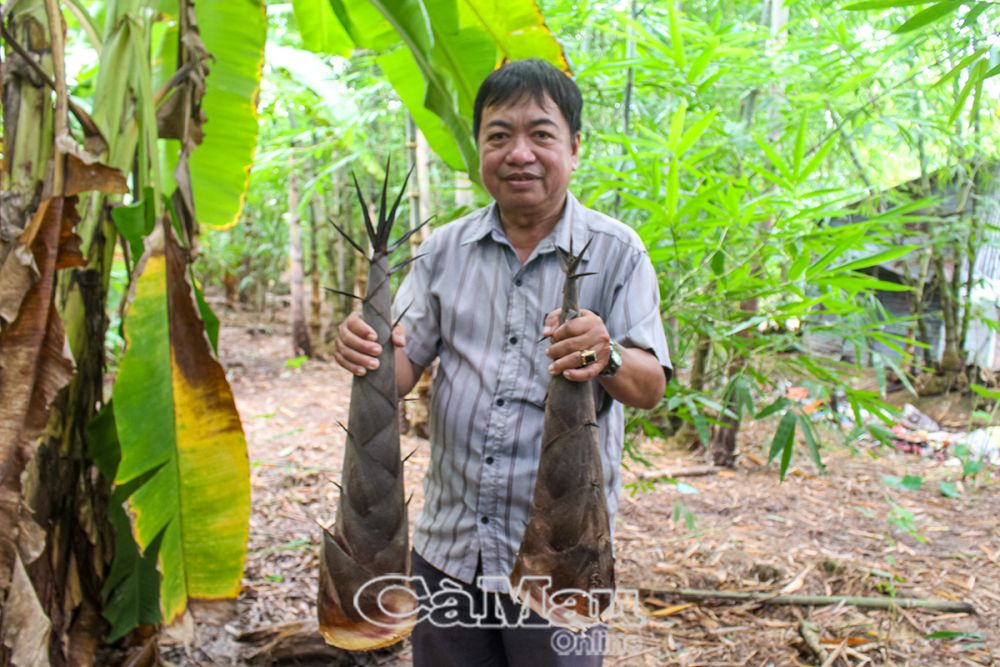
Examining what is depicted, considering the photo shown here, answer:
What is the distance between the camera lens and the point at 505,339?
1459 mm

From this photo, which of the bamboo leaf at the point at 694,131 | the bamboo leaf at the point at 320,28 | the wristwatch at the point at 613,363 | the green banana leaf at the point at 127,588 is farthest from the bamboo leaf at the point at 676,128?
the green banana leaf at the point at 127,588

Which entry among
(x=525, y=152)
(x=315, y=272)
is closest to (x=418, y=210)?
(x=525, y=152)

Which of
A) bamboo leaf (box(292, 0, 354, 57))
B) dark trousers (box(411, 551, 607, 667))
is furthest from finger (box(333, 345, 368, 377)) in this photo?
bamboo leaf (box(292, 0, 354, 57))

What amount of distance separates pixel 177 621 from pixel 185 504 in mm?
230

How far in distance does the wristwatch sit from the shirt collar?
29 cm

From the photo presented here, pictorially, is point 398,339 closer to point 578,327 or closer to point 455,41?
point 578,327

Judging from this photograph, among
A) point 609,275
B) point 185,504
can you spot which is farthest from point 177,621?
point 609,275

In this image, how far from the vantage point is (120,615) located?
177cm

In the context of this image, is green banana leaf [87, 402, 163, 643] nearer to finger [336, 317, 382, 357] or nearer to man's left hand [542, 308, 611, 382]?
finger [336, 317, 382, 357]

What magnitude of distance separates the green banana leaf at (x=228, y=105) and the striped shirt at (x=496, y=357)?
1038mm

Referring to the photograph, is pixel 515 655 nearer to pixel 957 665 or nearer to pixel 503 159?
pixel 503 159

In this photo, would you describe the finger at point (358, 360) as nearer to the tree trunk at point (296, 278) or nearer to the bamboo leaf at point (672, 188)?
the bamboo leaf at point (672, 188)

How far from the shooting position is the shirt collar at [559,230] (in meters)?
1.43

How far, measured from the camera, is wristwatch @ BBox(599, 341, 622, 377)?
1.16 metres
